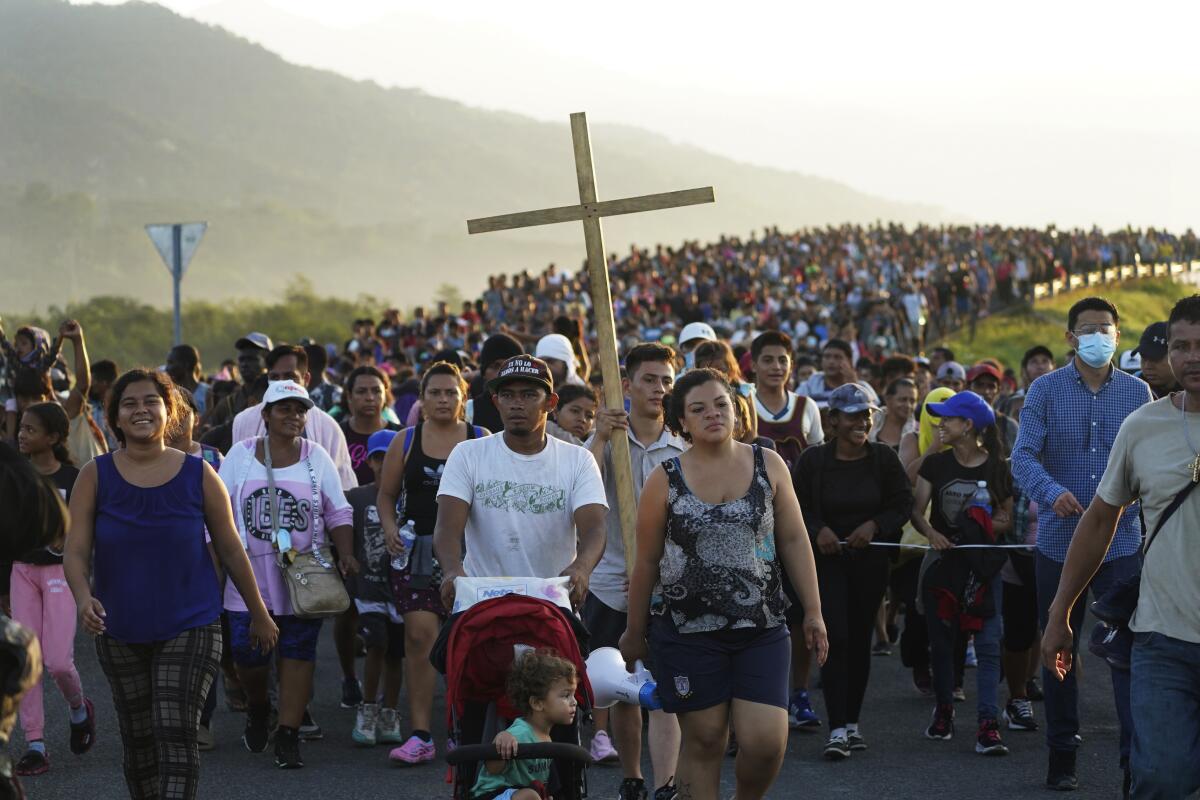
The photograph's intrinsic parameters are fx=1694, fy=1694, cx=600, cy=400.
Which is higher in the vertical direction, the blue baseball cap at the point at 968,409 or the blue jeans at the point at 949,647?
the blue baseball cap at the point at 968,409

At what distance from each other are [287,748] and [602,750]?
162 cm

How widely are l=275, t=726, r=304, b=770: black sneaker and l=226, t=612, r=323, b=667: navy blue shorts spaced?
37 centimetres

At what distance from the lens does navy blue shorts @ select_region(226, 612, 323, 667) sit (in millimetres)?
8727

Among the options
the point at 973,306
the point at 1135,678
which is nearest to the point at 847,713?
the point at 1135,678

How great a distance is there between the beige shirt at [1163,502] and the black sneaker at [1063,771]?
99.8 inches

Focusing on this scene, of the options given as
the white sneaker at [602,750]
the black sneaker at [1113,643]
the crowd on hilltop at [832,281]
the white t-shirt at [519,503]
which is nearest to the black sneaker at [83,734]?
the white sneaker at [602,750]

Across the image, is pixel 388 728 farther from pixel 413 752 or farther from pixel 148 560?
pixel 148 560

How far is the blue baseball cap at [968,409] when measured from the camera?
939cm

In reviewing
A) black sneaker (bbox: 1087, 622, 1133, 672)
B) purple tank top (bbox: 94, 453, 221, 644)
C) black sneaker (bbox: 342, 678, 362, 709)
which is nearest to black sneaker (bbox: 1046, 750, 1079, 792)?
black sneaker (bbox: 1087, 622, 1133, 672)

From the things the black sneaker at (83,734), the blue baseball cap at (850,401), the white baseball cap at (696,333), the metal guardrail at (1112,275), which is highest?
the metal guardrail at (1112,275)

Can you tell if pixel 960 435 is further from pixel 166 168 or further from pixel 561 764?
pixel 166 168

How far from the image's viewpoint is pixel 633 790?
7426mm

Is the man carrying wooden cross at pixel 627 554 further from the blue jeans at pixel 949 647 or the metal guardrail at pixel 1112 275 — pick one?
the metal guardrail at pixel 1112 275

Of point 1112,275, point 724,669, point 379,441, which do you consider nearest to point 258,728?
point 379,441
